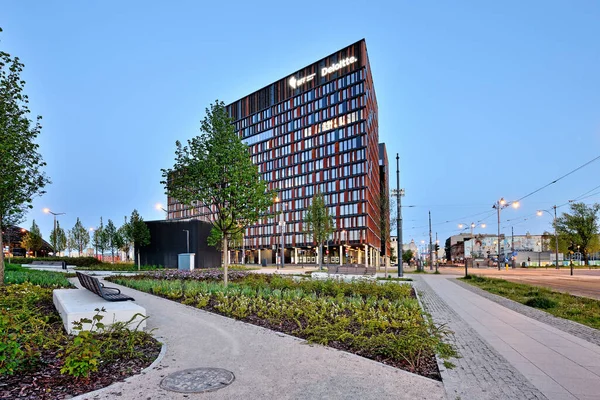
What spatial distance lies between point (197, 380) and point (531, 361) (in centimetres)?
555

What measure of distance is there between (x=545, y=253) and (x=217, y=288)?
10571 centimetres

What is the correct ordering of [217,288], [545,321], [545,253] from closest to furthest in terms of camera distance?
[545,321], [217,288], [545,253]

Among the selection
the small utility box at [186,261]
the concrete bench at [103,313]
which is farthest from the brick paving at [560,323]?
the small utility box at [186,261]

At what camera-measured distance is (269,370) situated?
18.4ft

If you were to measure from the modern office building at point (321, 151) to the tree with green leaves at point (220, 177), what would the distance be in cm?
5714

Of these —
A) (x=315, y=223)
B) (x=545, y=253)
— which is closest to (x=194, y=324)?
(x=315, y=223)

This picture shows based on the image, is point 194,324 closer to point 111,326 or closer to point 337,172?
point 111,326

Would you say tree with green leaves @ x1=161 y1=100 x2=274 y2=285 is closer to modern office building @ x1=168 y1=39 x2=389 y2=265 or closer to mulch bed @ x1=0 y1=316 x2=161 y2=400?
mulch bed @ x1=0 y1=316 x2=161 y2=400

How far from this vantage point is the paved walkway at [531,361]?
499 cm

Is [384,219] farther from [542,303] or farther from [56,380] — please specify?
[56,380]

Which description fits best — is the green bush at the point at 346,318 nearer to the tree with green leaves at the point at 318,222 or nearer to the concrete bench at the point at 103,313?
the concrete bench at the point at 103,313

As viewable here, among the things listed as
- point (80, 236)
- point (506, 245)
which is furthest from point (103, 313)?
point (506, 245)

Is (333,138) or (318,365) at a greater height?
(333,138)

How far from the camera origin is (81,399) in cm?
453
